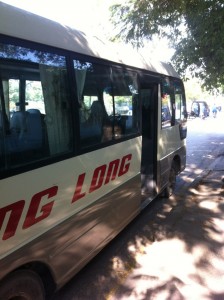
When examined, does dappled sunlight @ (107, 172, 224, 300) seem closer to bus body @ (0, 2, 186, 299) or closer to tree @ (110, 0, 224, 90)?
bus body @ (0, 2, 186, 299)

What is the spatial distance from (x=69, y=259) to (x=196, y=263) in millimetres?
1692

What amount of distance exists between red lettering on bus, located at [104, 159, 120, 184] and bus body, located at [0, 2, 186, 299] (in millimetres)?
11

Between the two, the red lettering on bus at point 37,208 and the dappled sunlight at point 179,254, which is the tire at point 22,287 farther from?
the dappled sunlight at point 179,254

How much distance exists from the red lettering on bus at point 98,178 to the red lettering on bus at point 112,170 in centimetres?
12

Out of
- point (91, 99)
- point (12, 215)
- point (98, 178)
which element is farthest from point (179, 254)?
point (12, 215)

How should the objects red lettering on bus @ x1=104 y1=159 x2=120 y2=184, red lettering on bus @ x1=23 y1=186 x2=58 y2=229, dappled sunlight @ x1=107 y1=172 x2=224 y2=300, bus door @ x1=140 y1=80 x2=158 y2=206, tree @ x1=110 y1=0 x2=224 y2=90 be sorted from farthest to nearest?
1. tree @ x1=110 y1=0 x2=224 y2=90
2. bus door @ x1=140 y1=80 x2=158 y2=206
3. red lettering on bus @ x1=104 y1=159 x2=120 y2=184
4. dappled sunlight @ x1=107 y1=172 x2=224 y2=300
5. red lettering on bus @ x1=23 y1=186 x2=58 y2=229

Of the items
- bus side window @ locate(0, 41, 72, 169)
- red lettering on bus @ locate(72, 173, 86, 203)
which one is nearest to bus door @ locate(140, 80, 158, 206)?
red lettering on bus @ locate(72, 173, 86, 203)

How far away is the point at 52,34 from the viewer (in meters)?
2.99

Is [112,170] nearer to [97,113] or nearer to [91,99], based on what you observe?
[97,113]

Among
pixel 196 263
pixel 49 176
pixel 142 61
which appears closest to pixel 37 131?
pixel 49 176

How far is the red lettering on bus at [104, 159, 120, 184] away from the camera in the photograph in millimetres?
3984

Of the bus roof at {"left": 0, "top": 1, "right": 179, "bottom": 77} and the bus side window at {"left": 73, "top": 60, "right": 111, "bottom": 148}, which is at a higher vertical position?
the bus roof at {"left": 0, "top": 1, "right": 179, "bottom": 77}

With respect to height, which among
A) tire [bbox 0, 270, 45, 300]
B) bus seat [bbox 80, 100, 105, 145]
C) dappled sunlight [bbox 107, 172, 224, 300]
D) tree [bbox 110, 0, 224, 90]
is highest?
tree [bbox 110, 0, 224, 90]

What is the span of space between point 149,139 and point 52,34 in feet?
10.7
